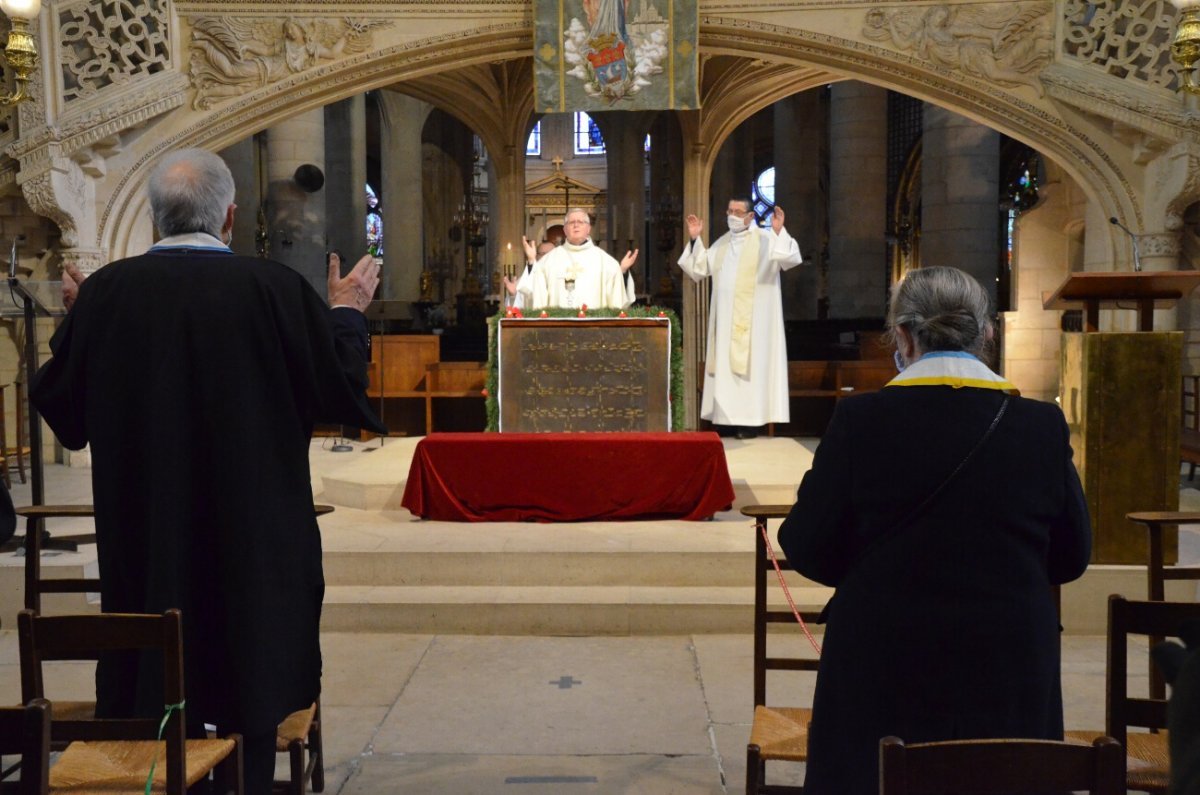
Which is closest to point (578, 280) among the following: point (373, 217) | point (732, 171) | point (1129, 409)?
point (1129, 409)

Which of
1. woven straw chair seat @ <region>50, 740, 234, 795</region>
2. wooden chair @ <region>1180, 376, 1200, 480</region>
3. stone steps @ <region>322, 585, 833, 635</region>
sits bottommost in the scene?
stone steps @ <region>322, 585, 833, 635</region>

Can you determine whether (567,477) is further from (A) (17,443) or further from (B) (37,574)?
(A) (17,443)

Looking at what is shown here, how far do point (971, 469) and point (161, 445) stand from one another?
1.73 m

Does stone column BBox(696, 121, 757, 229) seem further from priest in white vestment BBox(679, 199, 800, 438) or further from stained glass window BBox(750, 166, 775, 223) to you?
priest in white vestment BBox(679, 199, 800, 438)

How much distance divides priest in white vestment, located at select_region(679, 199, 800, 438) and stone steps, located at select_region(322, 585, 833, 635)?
384 cm

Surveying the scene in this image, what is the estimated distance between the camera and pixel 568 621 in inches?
224

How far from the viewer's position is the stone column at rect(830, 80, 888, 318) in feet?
57.6

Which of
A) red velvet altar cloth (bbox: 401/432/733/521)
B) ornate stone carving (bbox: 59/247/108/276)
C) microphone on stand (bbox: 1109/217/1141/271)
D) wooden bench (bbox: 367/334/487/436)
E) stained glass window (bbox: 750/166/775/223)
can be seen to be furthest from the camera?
stained glass window (bbox: 750/166/775/223)

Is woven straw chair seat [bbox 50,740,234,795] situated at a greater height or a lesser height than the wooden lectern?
lesser

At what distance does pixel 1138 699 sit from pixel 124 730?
2.18m

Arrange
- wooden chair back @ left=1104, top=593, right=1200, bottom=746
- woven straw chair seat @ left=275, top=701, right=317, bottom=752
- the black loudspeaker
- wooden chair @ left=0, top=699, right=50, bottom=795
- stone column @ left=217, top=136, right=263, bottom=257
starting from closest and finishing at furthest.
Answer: wooden chair @ left=0, top=699, right=50, bottom=795 → wooden chair back @ left=1104, top=593, right=1200, bottom=746 → woven straw chair seat @ left=275, top=701, right=317, bottom=752 → the black loudspeaker → stone column @ left=217, top=136, right=263, bottom=257

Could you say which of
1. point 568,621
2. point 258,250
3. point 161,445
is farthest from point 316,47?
point 161,445

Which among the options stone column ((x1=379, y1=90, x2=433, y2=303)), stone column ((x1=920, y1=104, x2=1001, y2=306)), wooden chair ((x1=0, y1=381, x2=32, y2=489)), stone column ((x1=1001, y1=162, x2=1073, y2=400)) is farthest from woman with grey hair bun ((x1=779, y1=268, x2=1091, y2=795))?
stone column ((x1=379, y1=90, x2=433, y2=303))

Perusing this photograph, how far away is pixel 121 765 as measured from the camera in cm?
260
